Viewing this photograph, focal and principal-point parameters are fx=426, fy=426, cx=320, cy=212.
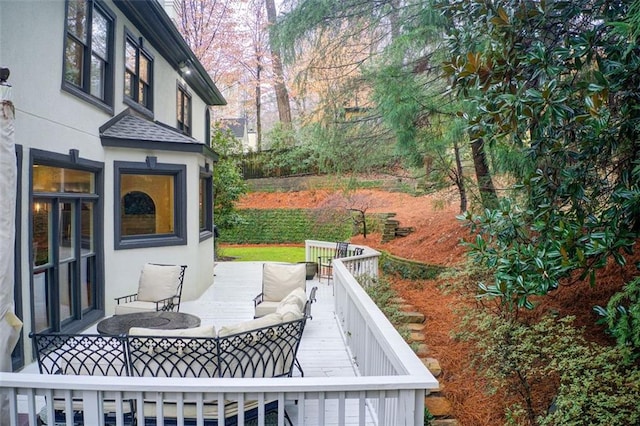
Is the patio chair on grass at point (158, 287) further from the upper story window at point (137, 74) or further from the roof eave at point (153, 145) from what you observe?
the upper story window at point (137, 74)

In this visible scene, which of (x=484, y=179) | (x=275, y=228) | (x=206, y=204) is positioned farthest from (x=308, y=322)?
(x=275, y=228)

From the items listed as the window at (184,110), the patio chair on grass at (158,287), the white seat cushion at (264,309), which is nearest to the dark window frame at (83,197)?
the patio chair on grass at (158,287)

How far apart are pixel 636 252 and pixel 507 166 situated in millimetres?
2056

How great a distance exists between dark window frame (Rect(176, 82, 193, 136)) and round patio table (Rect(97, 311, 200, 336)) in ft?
19.6

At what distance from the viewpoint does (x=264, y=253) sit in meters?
15.2

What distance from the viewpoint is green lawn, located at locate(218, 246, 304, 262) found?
13.9m

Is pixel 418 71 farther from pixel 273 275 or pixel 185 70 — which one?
pixel 185 70

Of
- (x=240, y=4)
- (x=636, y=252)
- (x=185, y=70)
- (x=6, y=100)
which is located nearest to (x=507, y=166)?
(x=636, y=252)

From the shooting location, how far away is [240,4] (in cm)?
2036

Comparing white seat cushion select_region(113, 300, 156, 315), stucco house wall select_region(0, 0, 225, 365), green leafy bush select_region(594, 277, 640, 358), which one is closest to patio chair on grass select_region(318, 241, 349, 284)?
stucco house wall select_region(0, 0, 225, 365)

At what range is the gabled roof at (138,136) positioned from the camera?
21.5 ft

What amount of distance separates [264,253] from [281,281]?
892 centimetres

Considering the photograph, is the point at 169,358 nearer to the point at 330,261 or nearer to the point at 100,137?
the point at 100,137

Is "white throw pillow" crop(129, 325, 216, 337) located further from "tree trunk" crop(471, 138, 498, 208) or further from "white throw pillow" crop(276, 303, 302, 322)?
"tree trunk" crop(471, 138, 498, 208)
